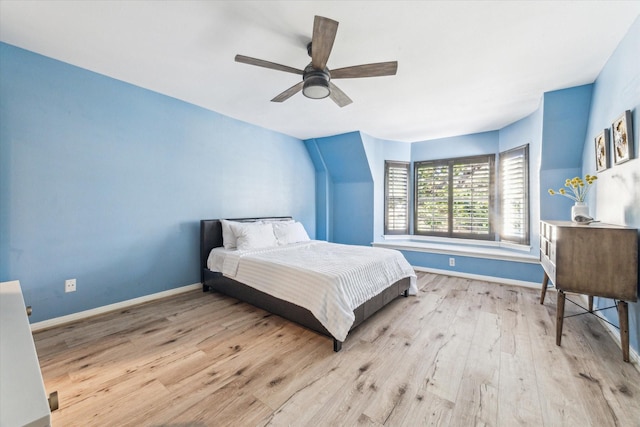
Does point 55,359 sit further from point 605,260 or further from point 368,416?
point 605,260

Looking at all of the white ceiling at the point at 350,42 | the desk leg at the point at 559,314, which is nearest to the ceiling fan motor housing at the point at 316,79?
the white ceiling at the point at 350,42

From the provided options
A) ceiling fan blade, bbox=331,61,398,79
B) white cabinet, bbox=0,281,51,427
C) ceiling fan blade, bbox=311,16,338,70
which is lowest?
white cabinet, bbox=0,281,51,427

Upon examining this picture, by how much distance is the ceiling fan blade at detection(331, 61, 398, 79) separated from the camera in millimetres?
1893

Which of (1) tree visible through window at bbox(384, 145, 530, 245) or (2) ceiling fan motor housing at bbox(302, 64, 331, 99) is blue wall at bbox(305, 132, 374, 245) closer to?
(1) tree visible through window at bbox(384, 145, 530, 245)

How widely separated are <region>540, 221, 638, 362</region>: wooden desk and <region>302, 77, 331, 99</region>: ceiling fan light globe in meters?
2.16

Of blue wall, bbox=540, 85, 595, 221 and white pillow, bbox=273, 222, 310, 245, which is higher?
blue wall, bbox=540, 85, 595, 221

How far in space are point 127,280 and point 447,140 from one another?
212 inches

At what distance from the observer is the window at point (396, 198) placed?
203 inches

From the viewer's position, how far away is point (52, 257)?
7.89 ft

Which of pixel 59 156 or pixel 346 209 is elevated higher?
pixel 59 156

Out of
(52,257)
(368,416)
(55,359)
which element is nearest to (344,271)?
(368,416)

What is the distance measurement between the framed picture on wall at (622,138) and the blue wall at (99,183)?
13.5ft

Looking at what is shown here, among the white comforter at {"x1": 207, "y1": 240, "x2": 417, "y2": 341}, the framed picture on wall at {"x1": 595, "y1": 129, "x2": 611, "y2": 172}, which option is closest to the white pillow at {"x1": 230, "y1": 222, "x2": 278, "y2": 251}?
the white comforter at {"x1": 207, "y1": 240, "x2": 417, "y2": 341}

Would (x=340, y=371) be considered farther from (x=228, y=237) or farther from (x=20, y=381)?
(x=228, y=237)
